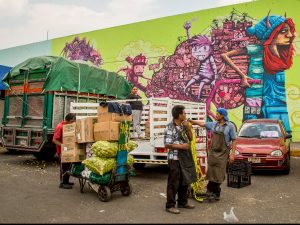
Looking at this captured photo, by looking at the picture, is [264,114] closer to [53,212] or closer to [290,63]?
[290,63]

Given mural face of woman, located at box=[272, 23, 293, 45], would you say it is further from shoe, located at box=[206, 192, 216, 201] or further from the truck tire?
shoe, located at box=[206, 192, 216, 201]

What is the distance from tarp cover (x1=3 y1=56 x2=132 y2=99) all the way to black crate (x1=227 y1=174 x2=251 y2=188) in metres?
5.92

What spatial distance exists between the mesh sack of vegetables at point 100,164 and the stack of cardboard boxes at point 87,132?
1.40 ft

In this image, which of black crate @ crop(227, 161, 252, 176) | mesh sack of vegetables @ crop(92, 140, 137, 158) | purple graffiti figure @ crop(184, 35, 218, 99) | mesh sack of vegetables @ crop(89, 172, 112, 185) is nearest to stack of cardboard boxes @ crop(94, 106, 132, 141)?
mesh sack of vegetables @ crop(92, 140, 137, 158)

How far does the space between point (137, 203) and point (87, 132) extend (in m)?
1.86

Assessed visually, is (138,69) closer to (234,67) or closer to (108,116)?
(234,67)

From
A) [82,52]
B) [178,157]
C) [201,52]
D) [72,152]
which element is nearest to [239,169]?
[178,157]

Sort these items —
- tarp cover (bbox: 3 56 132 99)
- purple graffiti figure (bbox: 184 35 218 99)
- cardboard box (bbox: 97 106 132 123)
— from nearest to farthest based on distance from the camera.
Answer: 1. cardboard box (bbox: 97 106 132 123)
2. tarp cover (bbox: 3 56 132 99)
3. purple graffiti figure (bbox: 184 35 218 99)

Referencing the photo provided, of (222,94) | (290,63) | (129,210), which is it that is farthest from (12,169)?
(290,63)

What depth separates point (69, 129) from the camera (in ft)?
25.0

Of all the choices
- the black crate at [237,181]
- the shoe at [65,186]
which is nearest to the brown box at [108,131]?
the shoe at [65,186]

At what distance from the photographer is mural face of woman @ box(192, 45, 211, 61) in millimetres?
18312

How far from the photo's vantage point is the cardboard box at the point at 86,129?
7254 mm

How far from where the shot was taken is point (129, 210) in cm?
589
